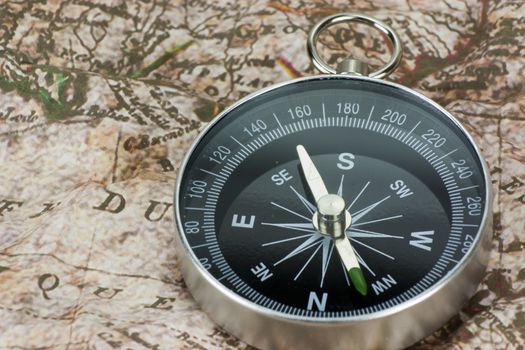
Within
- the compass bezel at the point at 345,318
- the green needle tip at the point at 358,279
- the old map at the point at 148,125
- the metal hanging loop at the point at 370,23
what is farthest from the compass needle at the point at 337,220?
the metal hanging loop at the point at 370,23

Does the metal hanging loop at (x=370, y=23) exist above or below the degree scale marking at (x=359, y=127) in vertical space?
above

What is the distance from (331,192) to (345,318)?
0.42m

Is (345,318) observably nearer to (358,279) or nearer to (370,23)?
(358,279)

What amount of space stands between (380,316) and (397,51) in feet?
2.74

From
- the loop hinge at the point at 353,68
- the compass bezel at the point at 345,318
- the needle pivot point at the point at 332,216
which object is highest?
the loop hinge at the point at 353,68

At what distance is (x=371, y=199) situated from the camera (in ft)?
8.05

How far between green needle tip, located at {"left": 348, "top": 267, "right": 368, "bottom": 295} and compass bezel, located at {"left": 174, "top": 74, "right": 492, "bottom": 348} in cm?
9

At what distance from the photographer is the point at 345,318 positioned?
216cm

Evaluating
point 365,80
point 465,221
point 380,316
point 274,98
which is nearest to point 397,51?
point 365,80

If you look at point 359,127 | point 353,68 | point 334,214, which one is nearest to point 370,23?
point 353,68

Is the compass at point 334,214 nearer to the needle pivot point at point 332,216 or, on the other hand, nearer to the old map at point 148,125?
the needle pivot point at point 332,216

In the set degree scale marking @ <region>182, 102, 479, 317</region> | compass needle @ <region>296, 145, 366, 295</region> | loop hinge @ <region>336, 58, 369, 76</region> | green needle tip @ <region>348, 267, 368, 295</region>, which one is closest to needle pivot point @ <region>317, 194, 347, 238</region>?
compass needle @ <region>296, 145, 366, 295</region>

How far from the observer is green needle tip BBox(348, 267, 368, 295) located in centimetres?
225

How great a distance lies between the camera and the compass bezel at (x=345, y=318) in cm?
218
